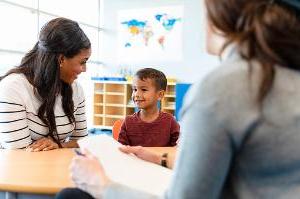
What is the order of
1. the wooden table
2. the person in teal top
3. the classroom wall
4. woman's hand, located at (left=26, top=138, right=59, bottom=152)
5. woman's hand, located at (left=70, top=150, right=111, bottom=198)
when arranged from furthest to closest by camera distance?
the classroom wall, woman's hand, located at (left=26, top=138, right=59, bottom=152), the wooden table, woman's hand, located at (left=70, top=150, right=111, bottom=198), the person in teal top

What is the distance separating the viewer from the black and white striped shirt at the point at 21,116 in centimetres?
164

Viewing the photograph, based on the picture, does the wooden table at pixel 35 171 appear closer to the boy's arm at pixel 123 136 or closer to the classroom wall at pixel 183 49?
the boy's arm at pixel 123 136

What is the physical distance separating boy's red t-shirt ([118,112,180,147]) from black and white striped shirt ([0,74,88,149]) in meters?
0.39

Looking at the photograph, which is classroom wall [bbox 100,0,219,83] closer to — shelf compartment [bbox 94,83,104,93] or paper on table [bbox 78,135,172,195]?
shelf compartment [bbox 94,83,104,93]

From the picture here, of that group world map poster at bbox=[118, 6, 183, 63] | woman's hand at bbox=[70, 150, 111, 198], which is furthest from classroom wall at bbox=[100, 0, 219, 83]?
woman's hand at bbox=[70, 150, 111, 198]

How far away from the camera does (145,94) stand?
2352 mm

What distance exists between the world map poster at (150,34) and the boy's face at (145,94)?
4.22 meters

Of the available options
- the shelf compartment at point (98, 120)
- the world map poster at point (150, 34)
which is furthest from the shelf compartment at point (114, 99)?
the world map poster at point (150, 34)

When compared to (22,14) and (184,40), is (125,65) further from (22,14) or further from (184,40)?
(22,14)

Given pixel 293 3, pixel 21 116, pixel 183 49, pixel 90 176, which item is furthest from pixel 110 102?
pixel 293 3

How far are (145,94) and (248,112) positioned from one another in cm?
181

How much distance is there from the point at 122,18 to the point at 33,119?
5536mm

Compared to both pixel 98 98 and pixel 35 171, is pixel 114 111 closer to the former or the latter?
pixel 98 98

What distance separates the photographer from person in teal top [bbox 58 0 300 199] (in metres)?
0.56
